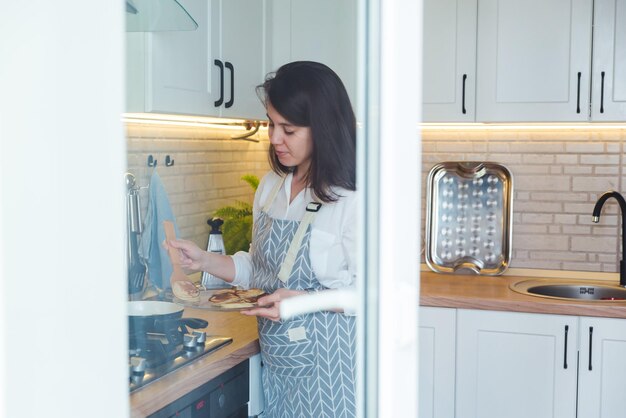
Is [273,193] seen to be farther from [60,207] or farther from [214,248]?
[60,207]

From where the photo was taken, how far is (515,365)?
312 cm

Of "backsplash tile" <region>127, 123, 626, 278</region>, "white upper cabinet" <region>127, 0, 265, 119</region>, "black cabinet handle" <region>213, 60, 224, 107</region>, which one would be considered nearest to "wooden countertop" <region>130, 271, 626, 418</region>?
"backsplash tile" <region>127, 123, 626, 278</region>

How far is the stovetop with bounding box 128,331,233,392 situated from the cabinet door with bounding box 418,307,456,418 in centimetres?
200

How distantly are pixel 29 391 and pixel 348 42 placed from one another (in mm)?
560

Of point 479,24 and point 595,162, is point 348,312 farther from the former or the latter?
point 595,162

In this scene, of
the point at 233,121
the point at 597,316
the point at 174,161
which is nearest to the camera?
the point at 174,161

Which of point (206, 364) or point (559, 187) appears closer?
point (206, 364)

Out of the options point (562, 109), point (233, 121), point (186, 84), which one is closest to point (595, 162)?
point (562, 109)

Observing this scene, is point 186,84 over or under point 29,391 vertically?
over

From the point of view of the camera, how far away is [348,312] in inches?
41.9

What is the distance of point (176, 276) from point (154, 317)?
143mm

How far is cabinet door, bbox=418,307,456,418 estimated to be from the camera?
317cm

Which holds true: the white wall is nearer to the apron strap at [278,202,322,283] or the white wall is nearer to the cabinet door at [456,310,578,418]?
the apron strap at [278,202,322,283]

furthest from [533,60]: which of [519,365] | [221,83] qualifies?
[221,83]
